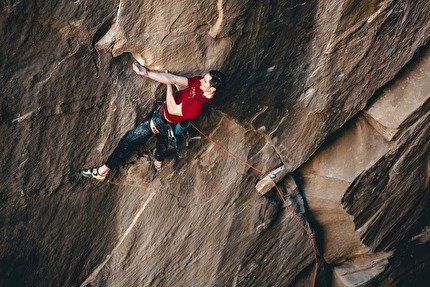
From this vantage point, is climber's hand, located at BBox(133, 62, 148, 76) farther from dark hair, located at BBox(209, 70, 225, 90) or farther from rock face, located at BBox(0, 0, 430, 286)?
dark hair, located at BBox(209, 70, 225, 90)

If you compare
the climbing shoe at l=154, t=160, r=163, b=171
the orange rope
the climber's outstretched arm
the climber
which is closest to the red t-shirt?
the climber

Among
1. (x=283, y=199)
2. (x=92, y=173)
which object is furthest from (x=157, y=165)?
(x=283, y=199)

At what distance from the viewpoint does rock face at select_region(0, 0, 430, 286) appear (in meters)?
6.88

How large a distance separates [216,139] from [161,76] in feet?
5.88

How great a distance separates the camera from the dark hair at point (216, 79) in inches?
272

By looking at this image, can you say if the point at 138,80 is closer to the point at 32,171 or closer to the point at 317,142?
the point at 32,171

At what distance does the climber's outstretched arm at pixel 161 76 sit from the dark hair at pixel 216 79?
38 cm

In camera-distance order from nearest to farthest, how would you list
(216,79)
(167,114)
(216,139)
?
(216,79) < (167,114) < (216,139)

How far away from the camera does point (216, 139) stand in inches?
335

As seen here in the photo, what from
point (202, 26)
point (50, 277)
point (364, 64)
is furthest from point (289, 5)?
point (50, 277)

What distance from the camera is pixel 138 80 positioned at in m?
7.34

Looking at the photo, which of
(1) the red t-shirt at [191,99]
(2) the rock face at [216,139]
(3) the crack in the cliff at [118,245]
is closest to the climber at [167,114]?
(1) the red t-shirt at [191,99]

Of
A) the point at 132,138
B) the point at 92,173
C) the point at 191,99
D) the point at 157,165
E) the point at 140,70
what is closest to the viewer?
the point at 140,70

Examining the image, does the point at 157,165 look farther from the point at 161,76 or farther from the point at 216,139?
the point at 161,76
